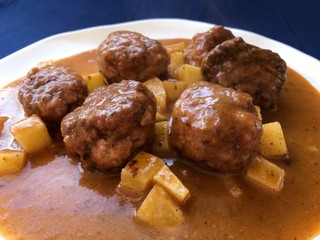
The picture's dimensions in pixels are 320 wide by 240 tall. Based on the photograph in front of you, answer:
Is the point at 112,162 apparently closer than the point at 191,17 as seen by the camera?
Yes

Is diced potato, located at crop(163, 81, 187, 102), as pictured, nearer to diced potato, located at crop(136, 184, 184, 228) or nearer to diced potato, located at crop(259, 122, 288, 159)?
diced potato, located at crop(259, 122, 288, 159)

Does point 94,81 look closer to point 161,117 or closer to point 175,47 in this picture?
point 161,117

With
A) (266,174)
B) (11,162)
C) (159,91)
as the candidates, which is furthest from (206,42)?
(11,162)

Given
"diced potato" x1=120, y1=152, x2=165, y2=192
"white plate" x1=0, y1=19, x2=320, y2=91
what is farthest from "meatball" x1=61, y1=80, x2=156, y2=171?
"white plate" x1=0, y1=19, x2=320, y2=91

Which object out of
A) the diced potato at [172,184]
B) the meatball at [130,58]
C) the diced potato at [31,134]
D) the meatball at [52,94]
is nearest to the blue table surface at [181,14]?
the meatball at [130,58]

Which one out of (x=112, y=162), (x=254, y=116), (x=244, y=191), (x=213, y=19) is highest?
(x=254, y=116)

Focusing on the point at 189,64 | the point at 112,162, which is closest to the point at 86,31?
the point at 189,64

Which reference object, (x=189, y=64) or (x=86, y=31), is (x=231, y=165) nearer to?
(x=189, y=64)
